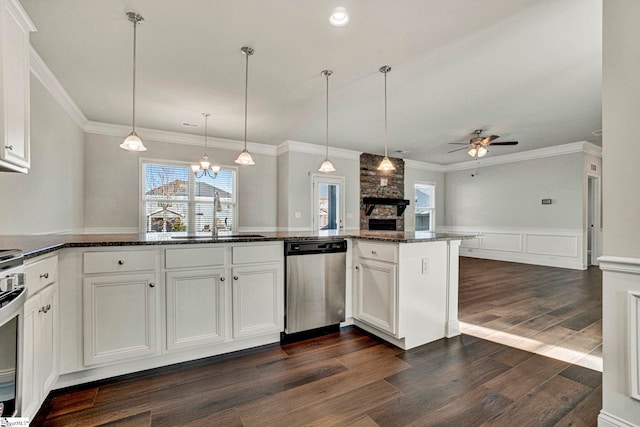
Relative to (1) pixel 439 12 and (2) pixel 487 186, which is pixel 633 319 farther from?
(2) pixel 487 186

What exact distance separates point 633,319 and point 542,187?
6.58m

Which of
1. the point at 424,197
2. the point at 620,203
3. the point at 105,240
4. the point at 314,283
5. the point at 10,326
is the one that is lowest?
the point at 314,283

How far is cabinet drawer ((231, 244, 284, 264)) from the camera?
2.41 meters

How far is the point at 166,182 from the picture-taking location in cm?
543

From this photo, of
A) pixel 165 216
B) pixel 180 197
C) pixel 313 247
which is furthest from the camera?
pixel 180 197

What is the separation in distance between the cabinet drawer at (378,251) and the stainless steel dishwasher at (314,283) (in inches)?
7.0

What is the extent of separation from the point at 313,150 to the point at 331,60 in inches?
133

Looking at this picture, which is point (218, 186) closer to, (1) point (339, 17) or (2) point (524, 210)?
(1) point (339, 17)

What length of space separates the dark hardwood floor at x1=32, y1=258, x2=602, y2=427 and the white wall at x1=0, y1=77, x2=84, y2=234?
5.67 feet

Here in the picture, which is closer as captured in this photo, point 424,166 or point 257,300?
point 257,300

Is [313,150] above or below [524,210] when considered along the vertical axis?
above

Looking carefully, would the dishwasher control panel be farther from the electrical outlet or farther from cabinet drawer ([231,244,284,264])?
the electrical outlet

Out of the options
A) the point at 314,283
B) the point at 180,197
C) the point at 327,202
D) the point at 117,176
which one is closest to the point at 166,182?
the point at 180,197

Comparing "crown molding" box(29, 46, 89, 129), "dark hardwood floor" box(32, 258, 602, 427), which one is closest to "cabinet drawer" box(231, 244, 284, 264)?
"dark hardwood floor" box(32, 258, 602, 427)
